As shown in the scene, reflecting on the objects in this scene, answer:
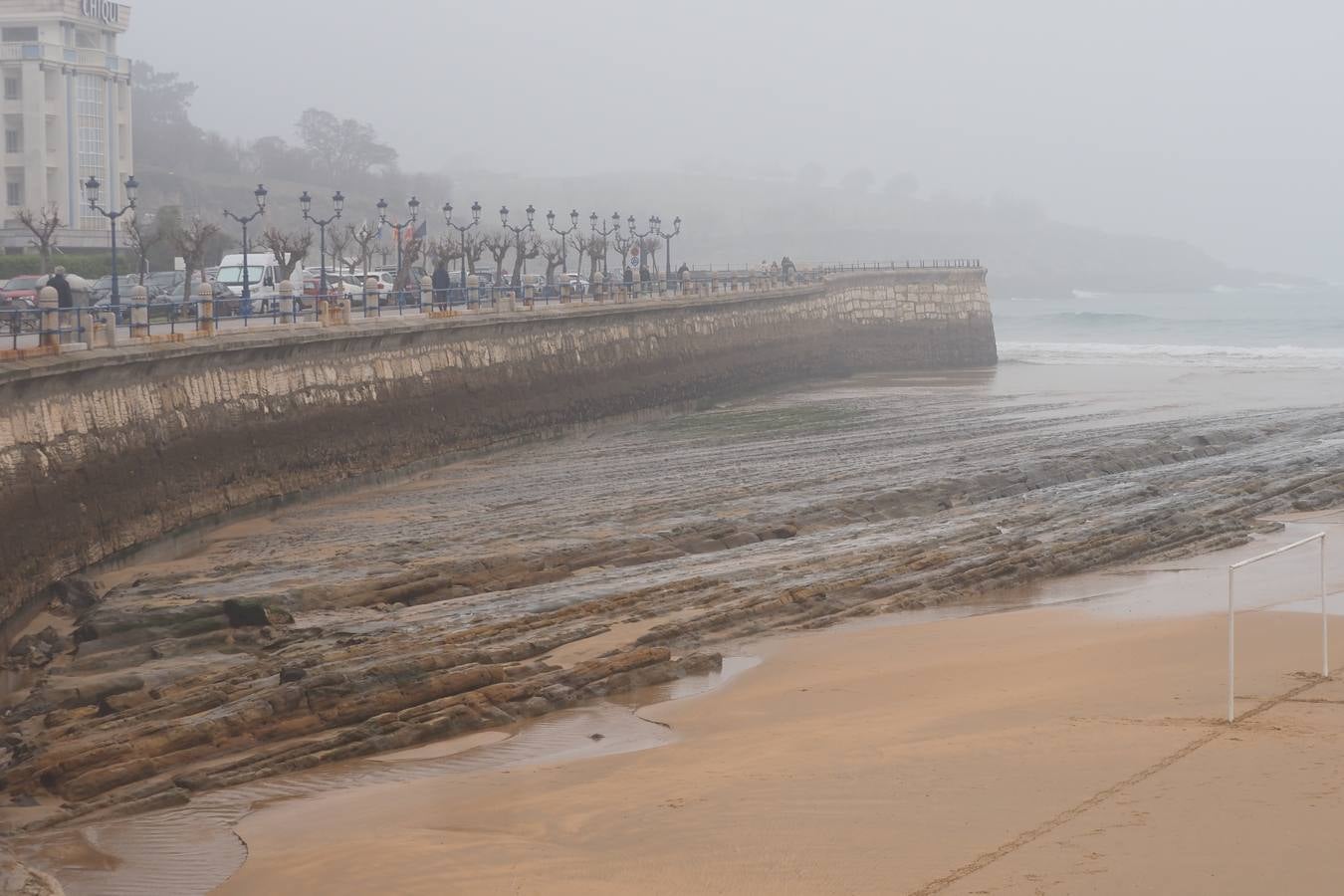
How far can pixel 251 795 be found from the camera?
446 inches

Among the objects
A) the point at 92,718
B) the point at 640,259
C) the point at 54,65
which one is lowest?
the point at 92,718

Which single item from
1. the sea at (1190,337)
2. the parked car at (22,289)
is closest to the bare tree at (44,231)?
the parked car at (22,289)

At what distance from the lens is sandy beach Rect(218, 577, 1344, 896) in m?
9.00

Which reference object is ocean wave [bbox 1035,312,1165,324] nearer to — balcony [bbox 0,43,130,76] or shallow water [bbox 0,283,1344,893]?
balcony [bbox 0,43,130,76]

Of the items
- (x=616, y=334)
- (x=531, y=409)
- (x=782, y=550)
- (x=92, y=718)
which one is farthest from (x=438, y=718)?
(x=616, y=334)

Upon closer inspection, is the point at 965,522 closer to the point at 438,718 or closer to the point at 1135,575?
the point at 1135,575

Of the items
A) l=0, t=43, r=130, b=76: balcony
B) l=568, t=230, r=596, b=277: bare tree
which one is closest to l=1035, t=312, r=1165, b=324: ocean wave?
l=568, t=230, r=596, b=277: bare tree

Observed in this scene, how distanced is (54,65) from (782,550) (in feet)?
202

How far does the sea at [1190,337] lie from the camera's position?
231ft

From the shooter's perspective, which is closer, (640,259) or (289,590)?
(289,590)

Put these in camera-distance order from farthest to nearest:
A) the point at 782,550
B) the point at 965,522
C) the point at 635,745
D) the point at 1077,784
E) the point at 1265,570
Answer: the point at 965,522, the point at 782,550, the point at 1265,570, the point at 635,745, the point at 1077,784

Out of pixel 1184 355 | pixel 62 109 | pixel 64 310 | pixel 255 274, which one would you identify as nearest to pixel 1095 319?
pixel 1184 355

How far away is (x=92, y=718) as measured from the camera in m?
12.9

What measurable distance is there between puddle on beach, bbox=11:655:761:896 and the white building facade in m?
59.8
